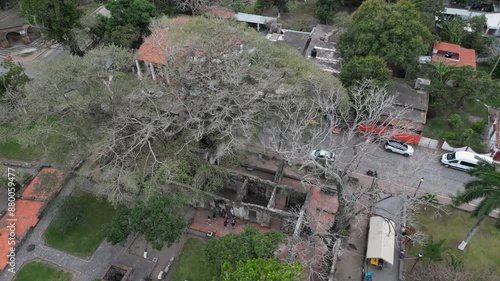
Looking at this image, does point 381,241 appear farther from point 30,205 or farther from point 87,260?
point 30,205

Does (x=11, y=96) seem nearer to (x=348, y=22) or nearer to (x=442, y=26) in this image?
(x=348, y=22)

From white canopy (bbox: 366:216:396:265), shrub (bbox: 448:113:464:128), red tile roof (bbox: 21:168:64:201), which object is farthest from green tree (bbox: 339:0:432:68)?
red tile roof (bbox: 21:168:64:201)

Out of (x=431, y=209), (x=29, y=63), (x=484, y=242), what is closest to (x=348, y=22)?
(x=431, y=209)

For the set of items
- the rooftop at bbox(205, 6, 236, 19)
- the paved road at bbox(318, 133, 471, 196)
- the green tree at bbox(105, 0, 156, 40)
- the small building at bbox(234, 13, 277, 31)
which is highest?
the green tree at bbox(105, 0, 156, 40)

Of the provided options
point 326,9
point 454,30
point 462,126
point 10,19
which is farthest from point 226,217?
point 10,19

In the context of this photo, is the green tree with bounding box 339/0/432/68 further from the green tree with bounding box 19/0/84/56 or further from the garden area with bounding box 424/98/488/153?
the green tree with bounding box 19/0/84/56

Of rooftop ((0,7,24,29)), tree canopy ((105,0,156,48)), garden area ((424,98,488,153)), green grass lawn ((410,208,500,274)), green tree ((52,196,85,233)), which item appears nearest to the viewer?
green grass lawn ((410,208,500,274))

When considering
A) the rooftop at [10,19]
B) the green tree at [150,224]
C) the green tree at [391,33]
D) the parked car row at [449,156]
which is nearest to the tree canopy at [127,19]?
the rooftop at [10,19]
